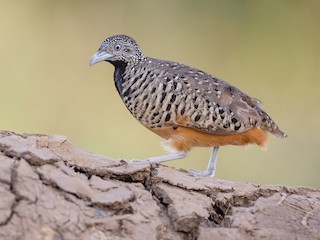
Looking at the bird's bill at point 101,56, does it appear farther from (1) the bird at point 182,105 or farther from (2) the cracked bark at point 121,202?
(2) the cracked bark at point 121,202

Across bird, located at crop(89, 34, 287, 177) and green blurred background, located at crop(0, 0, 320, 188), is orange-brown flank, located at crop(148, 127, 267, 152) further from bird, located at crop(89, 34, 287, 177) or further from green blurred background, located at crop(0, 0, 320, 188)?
green blurred background, located at crop(0, 0, 320, 188)

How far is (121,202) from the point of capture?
Answer: 148 inches

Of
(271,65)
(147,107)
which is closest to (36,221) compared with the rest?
(147,107)

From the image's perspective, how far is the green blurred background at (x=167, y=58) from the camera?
8047 mm

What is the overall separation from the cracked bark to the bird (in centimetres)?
82

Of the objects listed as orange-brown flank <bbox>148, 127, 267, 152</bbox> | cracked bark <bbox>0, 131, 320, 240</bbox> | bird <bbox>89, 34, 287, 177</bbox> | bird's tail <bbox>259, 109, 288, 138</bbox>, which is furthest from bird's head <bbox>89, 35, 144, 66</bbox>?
cracked bark <bbox>0, 131, 320, 240</bbox>

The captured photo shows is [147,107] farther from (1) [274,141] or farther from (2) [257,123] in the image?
(1) [274,141]

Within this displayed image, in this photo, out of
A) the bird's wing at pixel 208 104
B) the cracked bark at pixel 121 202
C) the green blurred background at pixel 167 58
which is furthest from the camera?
the green blurred background at pixel 167 58

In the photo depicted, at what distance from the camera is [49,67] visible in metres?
8.29

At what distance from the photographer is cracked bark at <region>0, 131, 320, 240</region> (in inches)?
141

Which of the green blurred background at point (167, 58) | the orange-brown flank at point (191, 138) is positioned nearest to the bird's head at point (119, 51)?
the orange-brown flank at point (191, 138)

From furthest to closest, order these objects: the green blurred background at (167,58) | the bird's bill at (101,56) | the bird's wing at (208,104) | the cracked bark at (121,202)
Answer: the green blurred background at (167,58), the bird's bill at (101,56), the bird's wing at (208,104), the cracked bark at (121,202)

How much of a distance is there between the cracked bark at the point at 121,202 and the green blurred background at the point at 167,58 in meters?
3.61

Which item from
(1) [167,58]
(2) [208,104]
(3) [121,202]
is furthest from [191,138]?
(1) [167,58]
